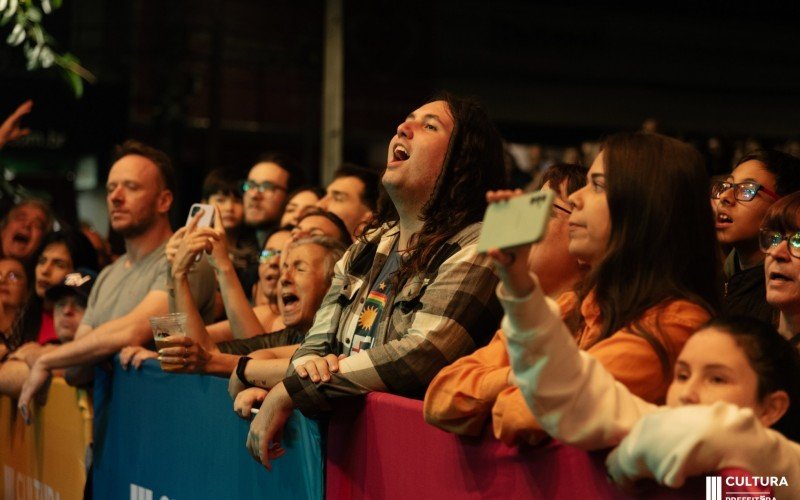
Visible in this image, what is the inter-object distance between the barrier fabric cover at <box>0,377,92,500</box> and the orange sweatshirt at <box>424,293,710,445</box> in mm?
2904

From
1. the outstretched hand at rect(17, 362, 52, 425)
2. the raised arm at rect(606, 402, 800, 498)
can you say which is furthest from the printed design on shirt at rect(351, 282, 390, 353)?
the outstretched hand at rect(17, 362, 52, 425)

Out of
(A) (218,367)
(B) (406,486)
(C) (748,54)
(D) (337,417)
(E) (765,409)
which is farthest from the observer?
(C) (748,54)

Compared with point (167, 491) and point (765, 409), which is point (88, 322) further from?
point (765, 409)

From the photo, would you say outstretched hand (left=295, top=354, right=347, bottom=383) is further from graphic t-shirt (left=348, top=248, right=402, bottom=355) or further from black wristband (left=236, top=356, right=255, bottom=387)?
black wristband (left=236, top=356, right=255, bottom=387)

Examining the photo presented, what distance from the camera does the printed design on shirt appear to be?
3.77m

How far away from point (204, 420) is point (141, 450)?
2.02 ft

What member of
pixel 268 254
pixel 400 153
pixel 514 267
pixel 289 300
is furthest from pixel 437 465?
pixel 268 254

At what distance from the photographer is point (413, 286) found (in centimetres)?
366

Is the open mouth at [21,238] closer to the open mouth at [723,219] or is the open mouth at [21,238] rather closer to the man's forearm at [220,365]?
the man's forearm at [220,365]

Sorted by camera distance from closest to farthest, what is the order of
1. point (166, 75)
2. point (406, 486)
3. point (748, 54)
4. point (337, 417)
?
point (406, 486) → point (337, 417) → point (166, 75) → point (748, 54)

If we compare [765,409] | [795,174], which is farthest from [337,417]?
[795,174]

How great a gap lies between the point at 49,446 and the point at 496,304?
3.09 m

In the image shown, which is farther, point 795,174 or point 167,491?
point 167,491

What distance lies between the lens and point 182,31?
15875 mm
